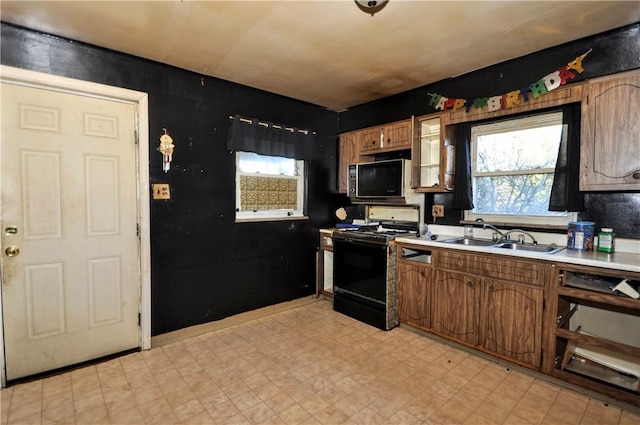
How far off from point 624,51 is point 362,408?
3039 mm

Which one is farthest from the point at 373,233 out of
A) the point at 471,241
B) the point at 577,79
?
the point at 577,79

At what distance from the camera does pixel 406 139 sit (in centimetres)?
336

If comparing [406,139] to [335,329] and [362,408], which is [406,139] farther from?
[362,408]

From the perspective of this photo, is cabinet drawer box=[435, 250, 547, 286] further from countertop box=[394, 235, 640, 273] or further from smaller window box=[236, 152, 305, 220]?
smaller window box=[236, 152, 305, 220]

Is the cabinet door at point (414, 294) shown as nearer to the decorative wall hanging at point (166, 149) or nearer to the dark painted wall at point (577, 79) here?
the dark painted wall at point (577, 79)

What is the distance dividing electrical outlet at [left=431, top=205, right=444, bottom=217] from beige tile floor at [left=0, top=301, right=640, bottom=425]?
131 cm

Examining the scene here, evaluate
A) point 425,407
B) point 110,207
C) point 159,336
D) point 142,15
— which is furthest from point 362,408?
point 142,15

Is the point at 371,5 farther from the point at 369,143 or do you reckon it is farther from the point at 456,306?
the point at 456,306

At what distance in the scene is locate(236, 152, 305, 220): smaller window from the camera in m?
3.39

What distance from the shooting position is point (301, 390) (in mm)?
2164

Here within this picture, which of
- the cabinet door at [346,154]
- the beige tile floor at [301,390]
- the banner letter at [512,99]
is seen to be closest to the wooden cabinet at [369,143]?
the cabinet door at [346,154]

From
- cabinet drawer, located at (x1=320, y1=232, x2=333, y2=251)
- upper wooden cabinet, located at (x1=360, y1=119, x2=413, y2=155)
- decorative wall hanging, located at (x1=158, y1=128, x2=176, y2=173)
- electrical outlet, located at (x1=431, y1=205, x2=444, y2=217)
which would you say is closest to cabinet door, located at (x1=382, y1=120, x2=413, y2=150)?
upper wooden cabinet, located at (x1=360, y1=119, x2=413, y2=155)

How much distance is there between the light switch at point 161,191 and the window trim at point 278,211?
0.71 metres

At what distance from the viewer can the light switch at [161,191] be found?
2750 mm
